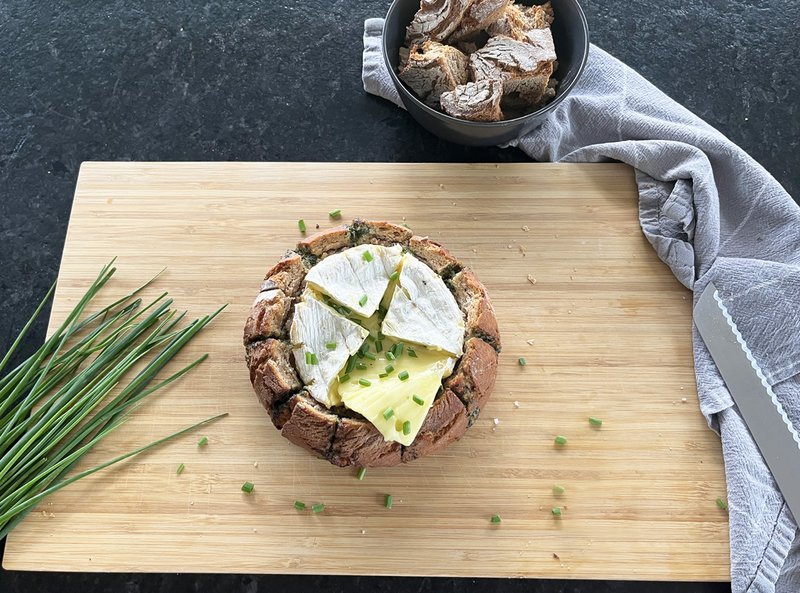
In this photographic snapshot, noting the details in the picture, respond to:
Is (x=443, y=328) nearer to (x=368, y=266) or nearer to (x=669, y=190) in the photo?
(x=368, y=266)

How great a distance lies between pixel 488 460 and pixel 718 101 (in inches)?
82.8

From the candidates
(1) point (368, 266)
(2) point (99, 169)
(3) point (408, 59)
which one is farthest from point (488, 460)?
(2) point (99, 169)

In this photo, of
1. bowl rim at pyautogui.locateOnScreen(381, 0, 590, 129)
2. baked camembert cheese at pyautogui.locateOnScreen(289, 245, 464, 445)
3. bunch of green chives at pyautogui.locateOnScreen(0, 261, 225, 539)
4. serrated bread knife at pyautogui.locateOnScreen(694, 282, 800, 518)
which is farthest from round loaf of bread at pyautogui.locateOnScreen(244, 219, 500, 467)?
serrated bread knife at pyautogui.locateOnScreen(694, 282, 800, 518)

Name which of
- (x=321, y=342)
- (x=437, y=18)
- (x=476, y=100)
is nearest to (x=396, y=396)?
(x=321, y=342)

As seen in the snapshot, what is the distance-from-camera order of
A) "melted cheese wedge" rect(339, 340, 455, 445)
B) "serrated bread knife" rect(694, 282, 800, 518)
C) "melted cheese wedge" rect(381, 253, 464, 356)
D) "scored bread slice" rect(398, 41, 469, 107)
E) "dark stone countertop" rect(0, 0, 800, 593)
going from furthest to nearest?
"dark stone countertop" rect(0, 0, 800, 593) < "scored bread slice" rect(398, 41, 469, 107) < "serrated bread knife" rect(694, 282, 800, 518) < "melted cheese wedge" rect(381, 253, 464, 356) < "melted cheese wedge" rect(339, 340, 455, 445)

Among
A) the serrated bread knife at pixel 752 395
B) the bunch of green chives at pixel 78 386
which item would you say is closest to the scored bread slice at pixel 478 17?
the serrated bread knife at pixel 752 395

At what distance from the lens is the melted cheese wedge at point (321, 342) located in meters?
2.48

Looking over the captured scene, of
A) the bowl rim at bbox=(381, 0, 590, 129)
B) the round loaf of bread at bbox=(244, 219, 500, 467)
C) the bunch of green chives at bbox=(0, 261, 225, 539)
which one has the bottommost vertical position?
the bunch of green chives at bbox=(0, 261, 225, 539)

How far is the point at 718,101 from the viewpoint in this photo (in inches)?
137

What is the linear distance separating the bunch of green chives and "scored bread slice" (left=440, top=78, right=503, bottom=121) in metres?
1.28

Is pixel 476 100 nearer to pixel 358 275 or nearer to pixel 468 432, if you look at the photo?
pixel 358 275

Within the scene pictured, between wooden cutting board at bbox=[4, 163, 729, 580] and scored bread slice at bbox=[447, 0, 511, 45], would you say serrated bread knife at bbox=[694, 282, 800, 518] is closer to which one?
wooden cutting board at bbox=[4, 163, 729, 580]

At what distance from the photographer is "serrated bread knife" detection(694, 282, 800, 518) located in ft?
8.66

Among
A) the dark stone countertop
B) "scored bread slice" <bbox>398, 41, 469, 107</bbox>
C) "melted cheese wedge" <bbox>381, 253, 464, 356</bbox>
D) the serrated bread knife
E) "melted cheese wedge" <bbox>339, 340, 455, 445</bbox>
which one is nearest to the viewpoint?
"melted cheese wedge" <bbox>339, 340, 455, 445</bbox>
